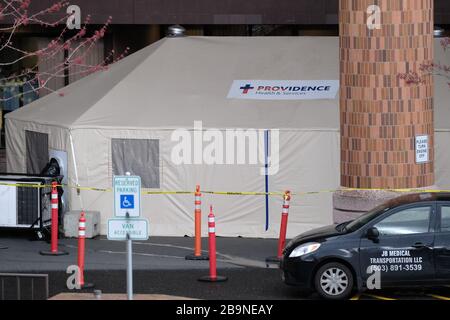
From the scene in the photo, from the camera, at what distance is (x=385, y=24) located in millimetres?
19453

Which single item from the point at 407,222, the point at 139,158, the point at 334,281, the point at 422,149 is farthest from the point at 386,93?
the point at 334,281

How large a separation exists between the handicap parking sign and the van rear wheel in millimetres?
3152

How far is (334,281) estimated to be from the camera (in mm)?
15414

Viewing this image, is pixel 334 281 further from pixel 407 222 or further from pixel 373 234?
pixel 407 222

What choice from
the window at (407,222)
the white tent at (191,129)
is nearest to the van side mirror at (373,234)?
the window at (407,222)

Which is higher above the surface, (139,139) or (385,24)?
(385,24)

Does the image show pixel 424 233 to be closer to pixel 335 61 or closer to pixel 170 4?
pixel 335 61

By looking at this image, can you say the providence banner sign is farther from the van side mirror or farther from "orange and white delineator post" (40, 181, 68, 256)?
the van side mirror

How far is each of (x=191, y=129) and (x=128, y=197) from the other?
787 centimetres

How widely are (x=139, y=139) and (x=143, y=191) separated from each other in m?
0.95
